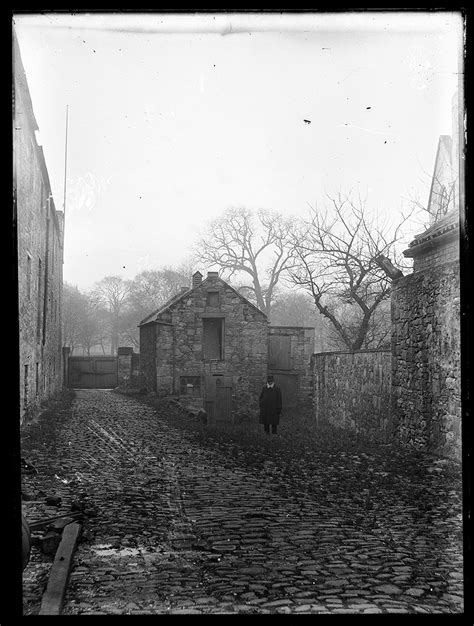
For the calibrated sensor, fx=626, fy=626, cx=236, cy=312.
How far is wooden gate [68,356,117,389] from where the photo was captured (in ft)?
87.7

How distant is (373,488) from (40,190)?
411 inches

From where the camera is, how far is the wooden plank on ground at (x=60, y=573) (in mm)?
3746

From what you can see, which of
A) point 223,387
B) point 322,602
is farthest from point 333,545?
point 223,387

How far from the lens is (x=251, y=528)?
5684 millimetres

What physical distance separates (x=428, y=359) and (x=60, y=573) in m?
6.90

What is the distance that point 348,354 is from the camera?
49.4ft

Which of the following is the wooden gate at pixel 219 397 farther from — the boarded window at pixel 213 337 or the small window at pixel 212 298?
the small window at pixel 212 298

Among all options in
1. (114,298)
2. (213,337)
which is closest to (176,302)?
(213,337)

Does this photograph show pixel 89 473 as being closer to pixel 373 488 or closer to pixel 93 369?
pixel 373 488

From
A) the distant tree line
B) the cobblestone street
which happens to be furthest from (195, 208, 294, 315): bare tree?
the cobblestone street

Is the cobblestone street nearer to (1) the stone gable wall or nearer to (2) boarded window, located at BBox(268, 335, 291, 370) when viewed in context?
(1) the stone gable wall

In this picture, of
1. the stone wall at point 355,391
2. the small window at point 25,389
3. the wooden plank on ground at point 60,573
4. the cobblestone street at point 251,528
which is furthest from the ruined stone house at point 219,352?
the wooden plank on ground at point 60,573

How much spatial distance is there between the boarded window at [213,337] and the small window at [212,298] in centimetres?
53

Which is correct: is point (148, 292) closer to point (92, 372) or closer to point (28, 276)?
point (92, 372)
